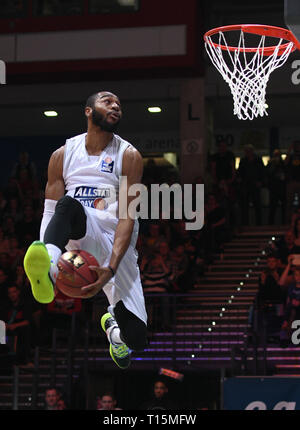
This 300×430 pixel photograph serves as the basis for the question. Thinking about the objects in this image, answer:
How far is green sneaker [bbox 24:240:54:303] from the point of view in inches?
306

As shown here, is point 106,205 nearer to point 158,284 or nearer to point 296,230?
point 158,284

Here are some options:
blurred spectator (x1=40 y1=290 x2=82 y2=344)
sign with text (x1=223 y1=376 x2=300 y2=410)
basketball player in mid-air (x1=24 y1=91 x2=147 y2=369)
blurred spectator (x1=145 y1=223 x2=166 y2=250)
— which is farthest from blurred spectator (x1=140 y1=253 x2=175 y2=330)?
basketball player in mid-air (x1=24 y1=91 x2=147 y2=369)

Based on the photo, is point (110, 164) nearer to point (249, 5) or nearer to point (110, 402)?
point (110, 402)

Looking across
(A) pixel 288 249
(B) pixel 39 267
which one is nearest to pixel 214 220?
(A) pixel 288 249

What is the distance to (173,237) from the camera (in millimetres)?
19844

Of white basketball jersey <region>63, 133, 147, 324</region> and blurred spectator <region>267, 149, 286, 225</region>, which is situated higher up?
blurred spectator <region>267, 149, 286, 225</region>

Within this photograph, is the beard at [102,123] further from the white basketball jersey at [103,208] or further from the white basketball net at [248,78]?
the white basketball net at [248,78]

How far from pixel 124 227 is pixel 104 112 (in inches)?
42.3

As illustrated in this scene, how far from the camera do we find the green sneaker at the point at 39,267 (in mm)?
7770

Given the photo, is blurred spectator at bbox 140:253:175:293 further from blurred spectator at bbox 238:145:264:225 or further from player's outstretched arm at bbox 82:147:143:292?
player's outstretched arm at bbox 82:147:143:292

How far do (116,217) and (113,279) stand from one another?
57 centimetres

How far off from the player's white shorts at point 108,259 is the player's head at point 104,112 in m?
0.80

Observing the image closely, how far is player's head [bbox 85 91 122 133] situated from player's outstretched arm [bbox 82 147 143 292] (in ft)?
0.99
